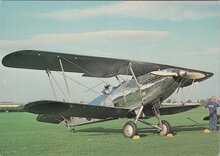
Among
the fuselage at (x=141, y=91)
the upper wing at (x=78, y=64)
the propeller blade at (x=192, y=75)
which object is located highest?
the upper wing at (x=78, y=64)

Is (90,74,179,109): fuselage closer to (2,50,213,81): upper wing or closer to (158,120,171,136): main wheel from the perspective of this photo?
(2,50,213,81): upper wing

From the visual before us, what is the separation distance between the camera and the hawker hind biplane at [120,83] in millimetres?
7531

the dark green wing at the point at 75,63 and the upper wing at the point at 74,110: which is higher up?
the dark green wing at the point at 75,63

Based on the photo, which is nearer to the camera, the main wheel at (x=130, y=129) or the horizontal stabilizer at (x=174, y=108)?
the main wheel at (x=130, y=129)

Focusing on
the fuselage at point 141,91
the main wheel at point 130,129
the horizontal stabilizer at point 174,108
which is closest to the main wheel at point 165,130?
the fuselage at point 141,91

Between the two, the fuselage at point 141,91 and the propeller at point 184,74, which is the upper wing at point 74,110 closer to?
the fuselage at point 141,91

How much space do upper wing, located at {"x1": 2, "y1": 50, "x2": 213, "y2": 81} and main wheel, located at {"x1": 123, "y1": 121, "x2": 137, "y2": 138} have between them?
125 centimetres

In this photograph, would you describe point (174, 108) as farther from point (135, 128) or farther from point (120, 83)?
point (135, 128)

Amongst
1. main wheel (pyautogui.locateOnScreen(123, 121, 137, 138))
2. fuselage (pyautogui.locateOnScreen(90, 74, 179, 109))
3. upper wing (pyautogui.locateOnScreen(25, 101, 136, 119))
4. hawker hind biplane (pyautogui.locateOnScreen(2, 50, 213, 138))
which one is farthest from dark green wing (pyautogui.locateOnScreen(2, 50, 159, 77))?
main wheel (pyautogui.locateOnScreen(123, 121, 137, 138))

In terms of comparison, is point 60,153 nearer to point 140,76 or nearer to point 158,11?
point 158,11

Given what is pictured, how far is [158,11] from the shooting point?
4352 mm

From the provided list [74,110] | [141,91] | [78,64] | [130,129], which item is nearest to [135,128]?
[130,129]

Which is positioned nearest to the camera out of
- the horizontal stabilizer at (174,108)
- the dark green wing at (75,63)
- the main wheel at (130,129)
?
the dark green wing at (75,63)

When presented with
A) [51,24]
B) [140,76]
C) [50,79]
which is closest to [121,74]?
[140,76]
